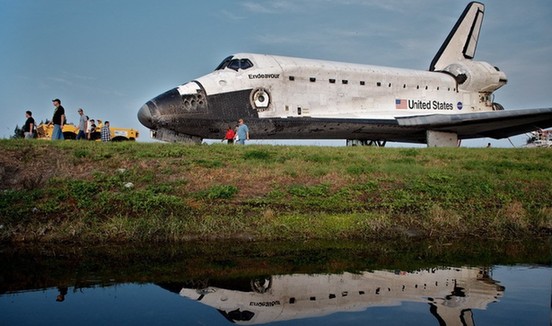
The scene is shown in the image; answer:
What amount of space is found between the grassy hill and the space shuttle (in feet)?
9.17

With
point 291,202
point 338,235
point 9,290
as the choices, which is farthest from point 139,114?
point 9,290

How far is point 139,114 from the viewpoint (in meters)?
17.9

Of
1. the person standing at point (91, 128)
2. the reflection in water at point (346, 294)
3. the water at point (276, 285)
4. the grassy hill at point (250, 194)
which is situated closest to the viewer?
the water at point (276, 285)

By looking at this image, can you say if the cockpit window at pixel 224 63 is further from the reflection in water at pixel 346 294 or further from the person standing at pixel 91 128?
the reflection in water at pixel 346 294

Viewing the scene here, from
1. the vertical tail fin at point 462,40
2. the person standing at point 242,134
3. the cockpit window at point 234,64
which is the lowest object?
the person standing at point 242,134

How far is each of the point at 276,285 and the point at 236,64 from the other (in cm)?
1383

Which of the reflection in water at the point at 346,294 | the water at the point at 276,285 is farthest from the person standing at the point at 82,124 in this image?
the reflection in water at the point at 346,294

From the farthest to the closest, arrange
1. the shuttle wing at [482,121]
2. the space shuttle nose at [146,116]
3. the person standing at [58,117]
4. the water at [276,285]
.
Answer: the shuttle wing at [482,121] → the person standing at [58,117] → the space shuttle nose at [146,116] → the water at [276,285]

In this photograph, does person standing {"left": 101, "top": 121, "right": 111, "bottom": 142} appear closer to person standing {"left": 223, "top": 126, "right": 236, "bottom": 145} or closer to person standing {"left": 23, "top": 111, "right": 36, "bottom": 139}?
person standing {"left": 23, "top": 111, "right": 36, "bottom": 139}

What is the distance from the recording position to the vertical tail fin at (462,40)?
91.5 feet

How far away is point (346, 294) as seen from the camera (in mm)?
6656

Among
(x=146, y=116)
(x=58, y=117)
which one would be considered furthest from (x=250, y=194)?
(x=58, y=117)

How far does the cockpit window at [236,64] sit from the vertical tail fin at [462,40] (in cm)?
1245

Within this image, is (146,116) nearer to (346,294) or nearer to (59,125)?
(59,125)
